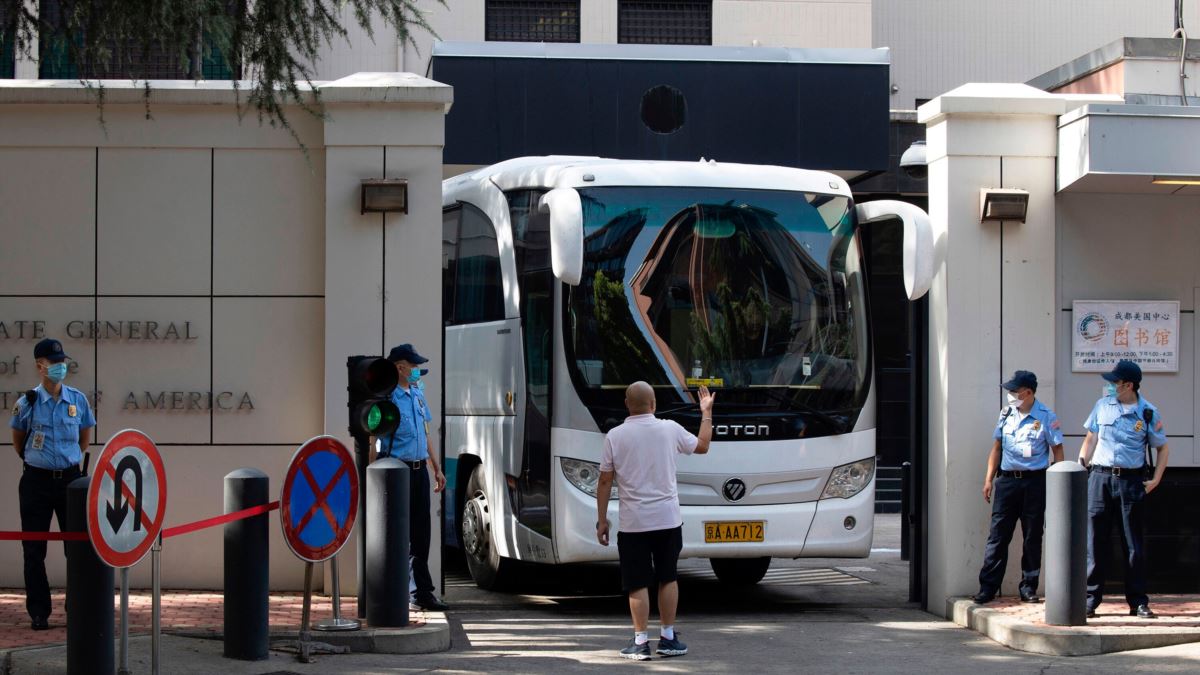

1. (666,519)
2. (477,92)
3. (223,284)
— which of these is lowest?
(666,519)

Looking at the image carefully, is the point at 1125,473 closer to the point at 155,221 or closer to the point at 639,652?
the point at 639,652

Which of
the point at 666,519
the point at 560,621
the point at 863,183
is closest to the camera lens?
the point at 666,519

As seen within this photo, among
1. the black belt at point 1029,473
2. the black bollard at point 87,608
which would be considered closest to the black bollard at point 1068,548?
the black belt at point 1029,473

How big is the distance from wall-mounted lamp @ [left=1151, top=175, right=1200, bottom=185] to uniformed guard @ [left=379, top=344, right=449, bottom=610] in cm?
542

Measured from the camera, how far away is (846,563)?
612 inches

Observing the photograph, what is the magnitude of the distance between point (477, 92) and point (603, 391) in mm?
8288

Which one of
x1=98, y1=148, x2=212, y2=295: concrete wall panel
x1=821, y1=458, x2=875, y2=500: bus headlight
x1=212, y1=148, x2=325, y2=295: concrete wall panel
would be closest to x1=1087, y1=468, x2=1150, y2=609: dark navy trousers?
x1=821, y1=458, x2=875, y2=500: bus headlight

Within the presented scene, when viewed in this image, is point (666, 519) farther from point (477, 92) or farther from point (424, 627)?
point (477, 92)

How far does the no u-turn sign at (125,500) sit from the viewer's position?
24.4 feet

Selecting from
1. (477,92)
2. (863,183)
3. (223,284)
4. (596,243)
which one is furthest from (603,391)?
(863,183)

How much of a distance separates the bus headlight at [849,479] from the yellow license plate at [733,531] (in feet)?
1.99

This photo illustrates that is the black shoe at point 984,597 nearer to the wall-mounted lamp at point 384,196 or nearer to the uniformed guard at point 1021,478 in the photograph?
the uniformed guard at point 1021,478

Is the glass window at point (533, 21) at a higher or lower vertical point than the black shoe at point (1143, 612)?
higher

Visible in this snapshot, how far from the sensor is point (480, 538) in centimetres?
1285
